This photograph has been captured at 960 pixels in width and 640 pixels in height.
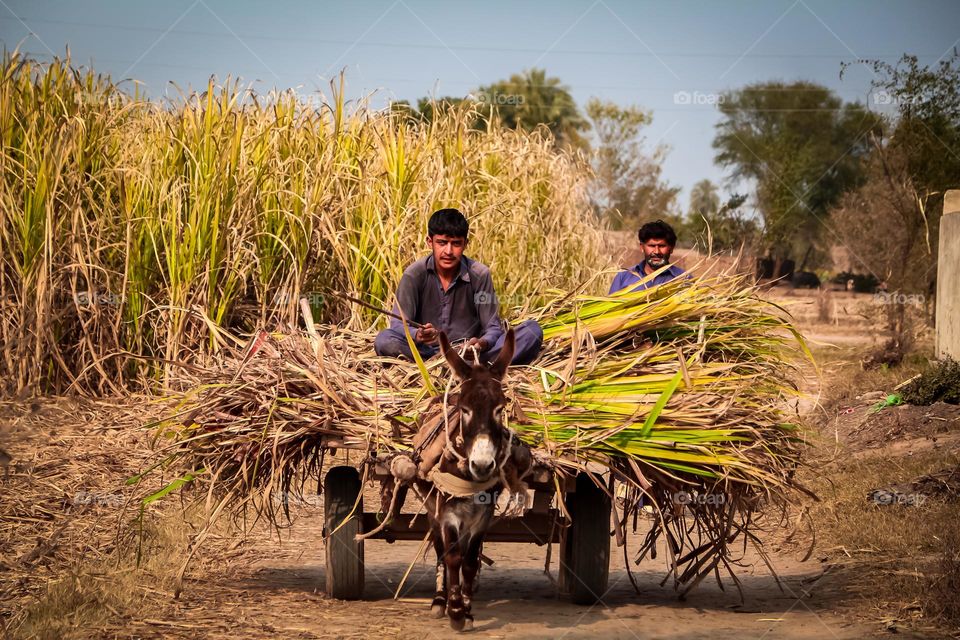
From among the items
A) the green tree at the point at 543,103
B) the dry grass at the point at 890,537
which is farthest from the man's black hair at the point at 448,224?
the green tree at the point at 543,103

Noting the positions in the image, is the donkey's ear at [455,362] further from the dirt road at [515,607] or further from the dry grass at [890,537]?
the dry grass at [890,537]

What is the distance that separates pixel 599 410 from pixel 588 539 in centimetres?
82

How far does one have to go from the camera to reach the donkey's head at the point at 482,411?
442cm

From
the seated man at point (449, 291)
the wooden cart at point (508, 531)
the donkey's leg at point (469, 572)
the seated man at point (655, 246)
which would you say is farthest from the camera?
the seated man at point (655, 246)

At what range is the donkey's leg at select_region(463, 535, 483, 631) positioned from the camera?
486cm

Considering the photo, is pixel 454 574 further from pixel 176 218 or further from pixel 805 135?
pixel 805 135

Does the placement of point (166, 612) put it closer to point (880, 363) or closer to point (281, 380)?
point (281, 380)

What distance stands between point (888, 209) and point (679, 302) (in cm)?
1814

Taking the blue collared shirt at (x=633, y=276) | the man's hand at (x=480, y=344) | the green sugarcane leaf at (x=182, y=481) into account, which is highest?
the blue collared shirt at (x=633, y=276)

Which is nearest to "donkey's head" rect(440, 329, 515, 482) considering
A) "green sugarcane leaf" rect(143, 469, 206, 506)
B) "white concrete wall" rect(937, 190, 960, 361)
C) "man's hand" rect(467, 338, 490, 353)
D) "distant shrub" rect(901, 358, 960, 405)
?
"man's hand" rect(467, 338, 490, 353)

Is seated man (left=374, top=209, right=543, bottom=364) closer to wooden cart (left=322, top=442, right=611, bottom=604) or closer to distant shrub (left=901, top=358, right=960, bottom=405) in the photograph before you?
wooden cart (left=322, top=442, right=611, bottom=604)

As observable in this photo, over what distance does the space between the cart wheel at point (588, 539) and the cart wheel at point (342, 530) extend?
43.1 inches

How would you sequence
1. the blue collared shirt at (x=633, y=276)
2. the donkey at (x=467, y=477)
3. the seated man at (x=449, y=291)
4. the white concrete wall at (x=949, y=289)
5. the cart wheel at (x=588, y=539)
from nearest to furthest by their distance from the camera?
the donkey at (x=467, y=477) < the cart wheel at (x=588, y=539) < the seated man at (x=449, y=291) < the blue collared shirt at (x=633, y=276) < the white concrete wall at (x=949, y=289)

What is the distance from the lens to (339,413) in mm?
5086
